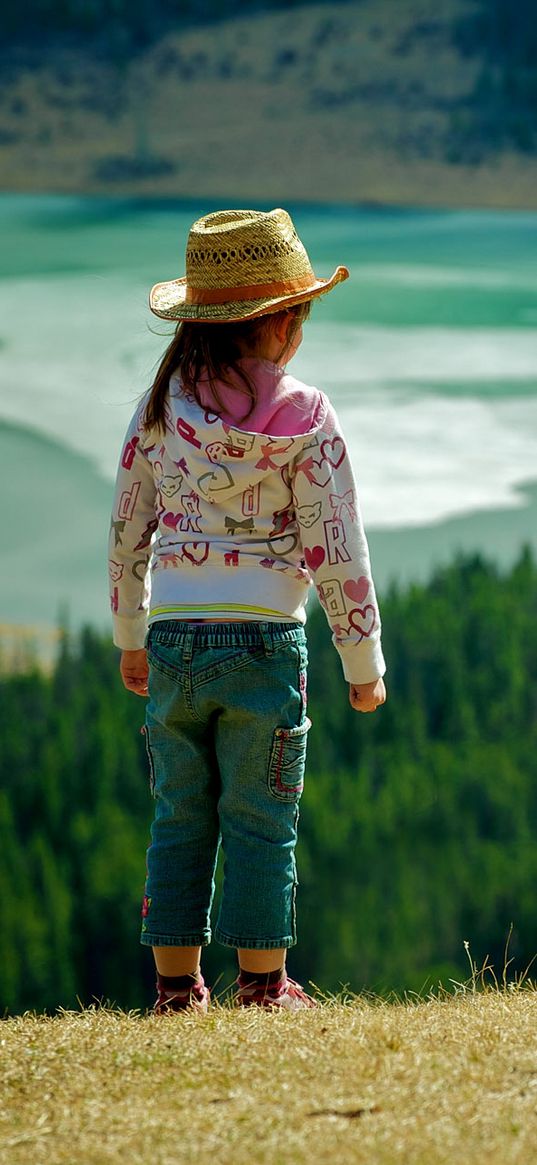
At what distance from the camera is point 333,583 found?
75.7 inches

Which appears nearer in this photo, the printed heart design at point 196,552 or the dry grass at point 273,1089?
the dry grass at point 273,1089

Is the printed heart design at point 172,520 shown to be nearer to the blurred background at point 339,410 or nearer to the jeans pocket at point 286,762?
the jeans pocket at point 286,762

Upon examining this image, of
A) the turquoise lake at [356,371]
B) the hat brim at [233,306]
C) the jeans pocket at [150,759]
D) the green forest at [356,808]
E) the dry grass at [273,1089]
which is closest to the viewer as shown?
the dry grass at [273,1089]

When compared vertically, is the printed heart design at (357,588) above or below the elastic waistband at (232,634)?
above

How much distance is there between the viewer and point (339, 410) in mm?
31281

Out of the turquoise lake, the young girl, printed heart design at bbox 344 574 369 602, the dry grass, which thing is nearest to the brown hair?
the young girl

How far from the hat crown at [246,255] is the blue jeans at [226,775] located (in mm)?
466

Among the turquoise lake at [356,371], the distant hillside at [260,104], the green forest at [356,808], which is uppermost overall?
the distant hillside at [260,104]

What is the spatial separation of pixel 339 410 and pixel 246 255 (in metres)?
29.6

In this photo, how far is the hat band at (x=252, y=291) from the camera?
193 centimetres

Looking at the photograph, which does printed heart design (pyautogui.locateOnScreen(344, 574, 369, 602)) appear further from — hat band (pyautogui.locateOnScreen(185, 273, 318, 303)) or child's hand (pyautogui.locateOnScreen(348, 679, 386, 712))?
hat band (pyautogui.locateOnScreen(185, 273, 318, 303))

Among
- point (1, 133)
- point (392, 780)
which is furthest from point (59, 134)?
point (392, 780)

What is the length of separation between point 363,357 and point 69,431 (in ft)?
22.3

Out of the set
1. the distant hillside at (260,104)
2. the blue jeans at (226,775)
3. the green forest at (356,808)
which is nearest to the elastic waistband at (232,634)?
the blue jeans at (226,775)
